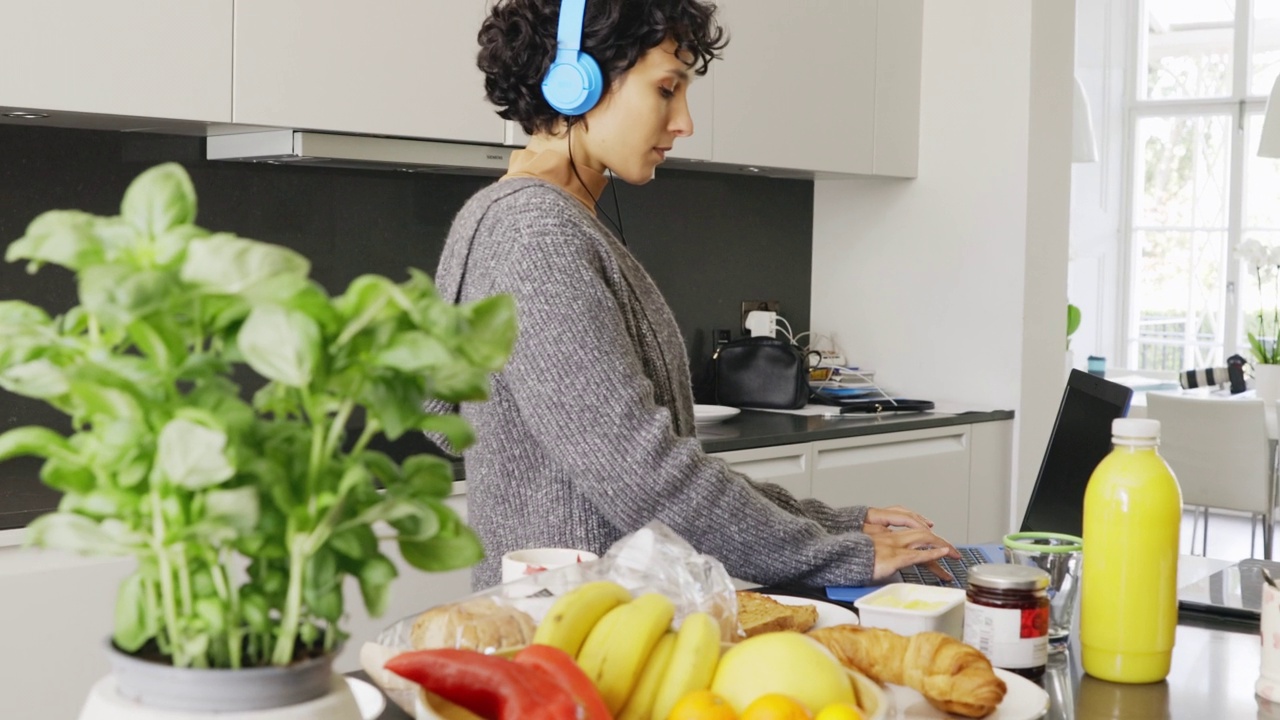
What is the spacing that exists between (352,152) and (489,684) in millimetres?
1814

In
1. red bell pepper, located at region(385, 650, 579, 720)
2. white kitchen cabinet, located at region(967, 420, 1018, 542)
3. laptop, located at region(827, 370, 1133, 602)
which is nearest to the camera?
red bell pepper, located at region(385, 650, 579, 720)

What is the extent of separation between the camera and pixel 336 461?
549 millimetres

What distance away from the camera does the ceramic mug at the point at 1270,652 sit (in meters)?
1.04

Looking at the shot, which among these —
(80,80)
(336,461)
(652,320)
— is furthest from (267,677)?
(80,80)

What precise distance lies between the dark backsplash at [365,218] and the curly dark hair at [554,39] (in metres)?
→ 0.89

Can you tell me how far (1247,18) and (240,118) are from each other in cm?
580

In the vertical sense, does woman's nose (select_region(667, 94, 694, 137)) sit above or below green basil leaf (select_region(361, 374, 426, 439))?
above

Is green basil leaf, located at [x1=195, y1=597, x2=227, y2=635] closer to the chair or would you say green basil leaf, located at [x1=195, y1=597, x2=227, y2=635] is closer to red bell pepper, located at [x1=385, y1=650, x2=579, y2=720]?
red bell pepper, located at [x1=385, y1=650, x2=579, y2=720]

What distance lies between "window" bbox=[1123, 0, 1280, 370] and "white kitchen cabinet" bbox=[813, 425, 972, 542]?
12.2 feet

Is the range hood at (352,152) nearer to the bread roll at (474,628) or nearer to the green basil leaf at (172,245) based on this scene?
the bread roll at (474,628)

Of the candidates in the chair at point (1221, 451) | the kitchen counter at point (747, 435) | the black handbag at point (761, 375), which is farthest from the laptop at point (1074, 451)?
the chair at point (1221, 451)

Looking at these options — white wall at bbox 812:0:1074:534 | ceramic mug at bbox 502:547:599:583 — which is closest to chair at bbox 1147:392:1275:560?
white wall at bbox 812:0:1074:534

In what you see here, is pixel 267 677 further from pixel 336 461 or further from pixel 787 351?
pixel 787 351

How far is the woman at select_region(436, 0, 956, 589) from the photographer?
1353 mm
